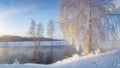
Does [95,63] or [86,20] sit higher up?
[86,20]

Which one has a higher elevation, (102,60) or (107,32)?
(107,32)

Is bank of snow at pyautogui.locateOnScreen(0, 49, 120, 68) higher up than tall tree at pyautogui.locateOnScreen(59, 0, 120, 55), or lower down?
lower down

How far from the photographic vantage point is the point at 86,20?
20766mm

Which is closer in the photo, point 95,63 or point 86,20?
point 95,63

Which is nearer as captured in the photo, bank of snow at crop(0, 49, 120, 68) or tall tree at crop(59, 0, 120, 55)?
bank of snow at crop(0, 49, 120, 68)

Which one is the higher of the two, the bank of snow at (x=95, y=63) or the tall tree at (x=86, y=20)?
the tall tree at (x=86, y=20)

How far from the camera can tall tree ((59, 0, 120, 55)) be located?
67.8ft

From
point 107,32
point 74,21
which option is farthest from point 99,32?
point 74,21

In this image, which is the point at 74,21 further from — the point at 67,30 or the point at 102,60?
the point at 102,60

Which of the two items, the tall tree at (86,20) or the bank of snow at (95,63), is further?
the tall tree at (86,20)

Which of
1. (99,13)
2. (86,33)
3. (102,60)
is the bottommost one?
(102,60)

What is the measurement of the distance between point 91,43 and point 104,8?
2724 mm

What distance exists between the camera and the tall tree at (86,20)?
67.8 ft

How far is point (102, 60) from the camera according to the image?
16.7m
